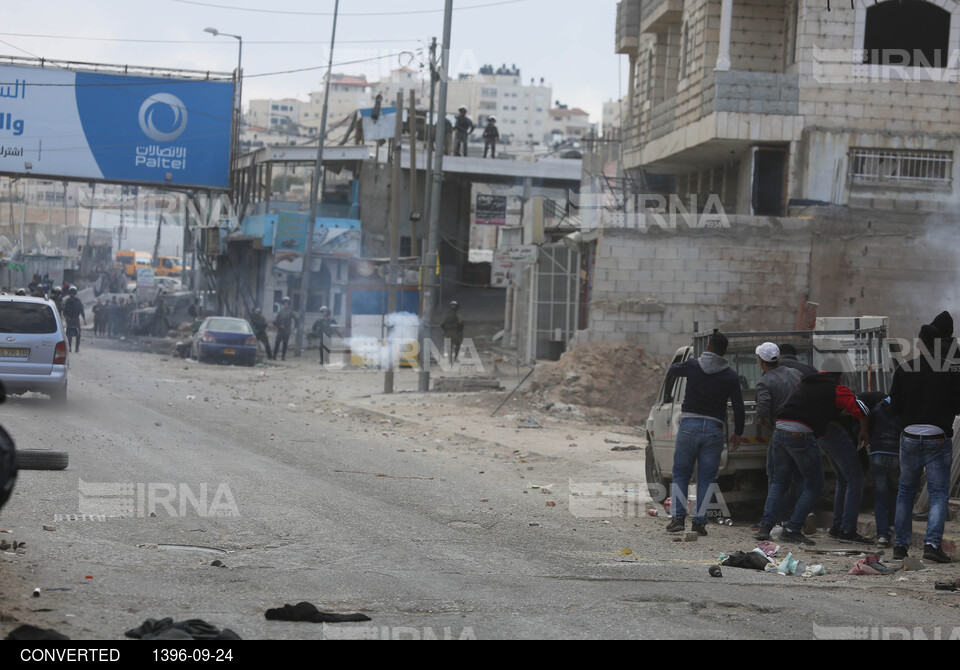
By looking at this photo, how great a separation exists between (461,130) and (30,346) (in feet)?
92.0

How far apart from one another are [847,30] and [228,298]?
34.8 meters

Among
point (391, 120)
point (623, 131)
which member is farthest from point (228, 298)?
point (623, 131)

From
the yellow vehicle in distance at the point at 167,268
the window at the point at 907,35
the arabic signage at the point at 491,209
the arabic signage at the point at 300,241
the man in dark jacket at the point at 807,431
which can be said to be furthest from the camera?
the yellow vehicle in distance at the point at 167,268

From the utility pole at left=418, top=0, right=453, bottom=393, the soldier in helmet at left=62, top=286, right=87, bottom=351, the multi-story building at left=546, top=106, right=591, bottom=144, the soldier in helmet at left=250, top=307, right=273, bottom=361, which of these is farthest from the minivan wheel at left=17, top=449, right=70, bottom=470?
the multi-story building at left=546, top=106, right=591, bottom=144

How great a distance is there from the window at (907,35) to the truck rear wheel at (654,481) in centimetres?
1415

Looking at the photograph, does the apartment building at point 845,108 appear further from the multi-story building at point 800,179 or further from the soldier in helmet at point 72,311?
the soldier in helmet at point 72,311

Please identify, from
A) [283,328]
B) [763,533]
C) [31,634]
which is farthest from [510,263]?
[31,634]

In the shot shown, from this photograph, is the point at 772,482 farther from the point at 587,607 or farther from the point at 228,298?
the point at 228,298

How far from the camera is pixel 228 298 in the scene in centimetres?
5062

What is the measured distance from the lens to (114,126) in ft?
132

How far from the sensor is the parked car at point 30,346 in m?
16.0

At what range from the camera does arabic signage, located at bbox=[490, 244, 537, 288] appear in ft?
74.6

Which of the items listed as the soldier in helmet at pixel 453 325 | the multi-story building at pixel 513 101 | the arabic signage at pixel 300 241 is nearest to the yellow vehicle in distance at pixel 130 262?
the arabic signage at pixel 300 241

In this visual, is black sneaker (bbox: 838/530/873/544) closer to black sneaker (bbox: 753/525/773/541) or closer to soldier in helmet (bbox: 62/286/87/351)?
black sneaker (bbox: 753/525/773/541)
